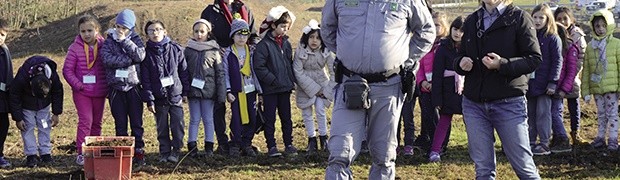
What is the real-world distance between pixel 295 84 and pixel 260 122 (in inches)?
23.7

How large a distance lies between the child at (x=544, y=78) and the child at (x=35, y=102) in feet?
17.1

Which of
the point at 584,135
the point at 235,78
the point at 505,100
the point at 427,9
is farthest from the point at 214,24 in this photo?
the point at 584,135

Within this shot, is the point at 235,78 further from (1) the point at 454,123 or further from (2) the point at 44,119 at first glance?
(1) the point at 454,123

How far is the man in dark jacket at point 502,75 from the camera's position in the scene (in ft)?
18.2

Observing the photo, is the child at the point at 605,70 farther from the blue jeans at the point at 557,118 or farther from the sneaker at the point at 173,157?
the sneaker at the point at 173,157

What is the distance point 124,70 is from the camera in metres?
7.69

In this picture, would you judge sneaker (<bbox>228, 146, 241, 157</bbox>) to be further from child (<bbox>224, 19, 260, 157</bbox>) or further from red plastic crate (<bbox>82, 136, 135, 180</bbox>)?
red plastic crate (<bbox>82, 136, 135, 180</bbox>)

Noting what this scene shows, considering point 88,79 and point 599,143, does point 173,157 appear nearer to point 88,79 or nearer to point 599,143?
point 88,79

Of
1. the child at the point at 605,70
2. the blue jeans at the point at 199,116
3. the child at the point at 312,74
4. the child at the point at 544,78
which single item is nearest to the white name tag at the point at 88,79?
the blue jeans at the point at 199,116

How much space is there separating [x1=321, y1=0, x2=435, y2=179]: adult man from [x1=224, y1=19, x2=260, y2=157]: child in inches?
112

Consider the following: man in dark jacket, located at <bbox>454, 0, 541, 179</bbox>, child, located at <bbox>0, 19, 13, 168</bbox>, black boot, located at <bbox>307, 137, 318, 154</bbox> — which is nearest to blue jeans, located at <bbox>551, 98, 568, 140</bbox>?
black boot, located at <bbox>307, 137, 318, 154</bbox>

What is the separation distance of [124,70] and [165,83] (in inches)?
17.4

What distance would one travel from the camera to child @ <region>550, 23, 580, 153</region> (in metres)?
8.75

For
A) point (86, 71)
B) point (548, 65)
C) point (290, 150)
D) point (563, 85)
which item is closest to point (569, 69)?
point (563, 85)
